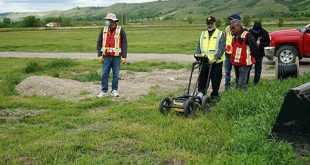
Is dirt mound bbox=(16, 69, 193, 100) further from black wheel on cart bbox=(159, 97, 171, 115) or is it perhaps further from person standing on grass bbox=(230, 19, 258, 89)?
person standing on grass bbox=(230, 19, 258, 89)

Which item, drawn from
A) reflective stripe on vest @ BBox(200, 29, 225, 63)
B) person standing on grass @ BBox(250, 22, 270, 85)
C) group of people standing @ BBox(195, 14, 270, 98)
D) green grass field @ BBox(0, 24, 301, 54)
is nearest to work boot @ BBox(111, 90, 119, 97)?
group of people standing @ BBox(195, 14, 270, 98)

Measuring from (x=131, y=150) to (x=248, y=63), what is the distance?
14.3ft

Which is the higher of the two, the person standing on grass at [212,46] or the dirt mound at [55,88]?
Result: the person standing on grass at [212,46]

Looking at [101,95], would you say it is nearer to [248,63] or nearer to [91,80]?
[91,80]

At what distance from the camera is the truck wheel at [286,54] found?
16297mm

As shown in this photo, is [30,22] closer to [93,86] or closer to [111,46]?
[93,86]

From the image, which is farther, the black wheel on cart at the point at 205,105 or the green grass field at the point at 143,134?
the black wheel on cart at the point at 205,105

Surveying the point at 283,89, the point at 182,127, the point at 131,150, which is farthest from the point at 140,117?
the point at 283,89

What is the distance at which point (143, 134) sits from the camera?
680cm

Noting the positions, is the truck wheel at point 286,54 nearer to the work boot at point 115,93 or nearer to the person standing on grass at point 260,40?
the person standing on grass at point 260,40

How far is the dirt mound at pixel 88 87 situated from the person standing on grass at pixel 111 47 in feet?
2.11

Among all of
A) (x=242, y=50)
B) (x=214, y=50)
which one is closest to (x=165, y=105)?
(x=214, y=50)

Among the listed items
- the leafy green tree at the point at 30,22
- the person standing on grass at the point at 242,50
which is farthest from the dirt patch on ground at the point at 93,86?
the leafy green tree at the point at 30,22

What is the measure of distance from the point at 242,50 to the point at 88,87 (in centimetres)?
503
